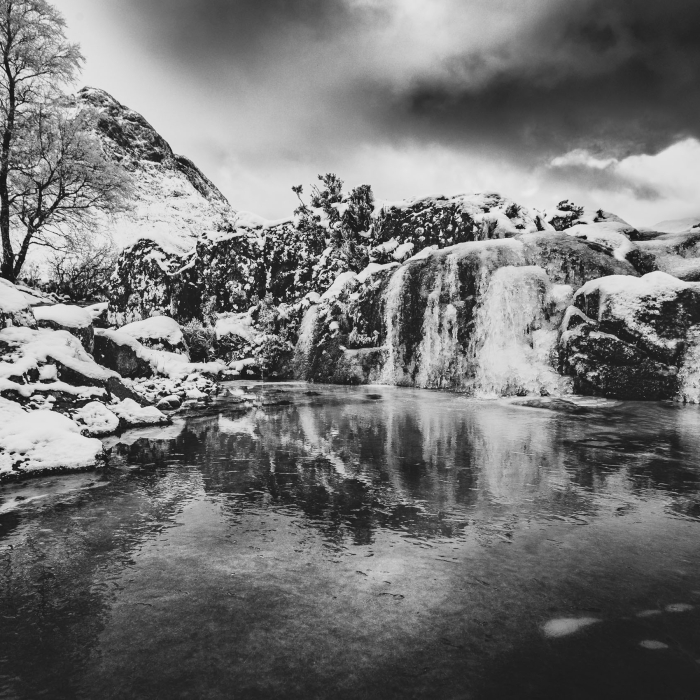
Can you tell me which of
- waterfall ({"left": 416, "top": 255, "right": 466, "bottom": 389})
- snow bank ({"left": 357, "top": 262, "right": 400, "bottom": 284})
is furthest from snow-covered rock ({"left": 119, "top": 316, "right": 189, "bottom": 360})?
waterfall ({"left": 416, "top": 255, "right": 466, "bottom": 389})

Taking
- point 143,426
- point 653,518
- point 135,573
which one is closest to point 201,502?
point 135,573

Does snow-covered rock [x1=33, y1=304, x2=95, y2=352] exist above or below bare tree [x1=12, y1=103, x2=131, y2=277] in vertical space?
below

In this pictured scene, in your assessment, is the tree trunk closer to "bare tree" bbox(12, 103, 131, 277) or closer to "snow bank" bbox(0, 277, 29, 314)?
"bare tree" bbox(12, 103, 131, 277)

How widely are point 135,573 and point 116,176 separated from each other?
1455 cm

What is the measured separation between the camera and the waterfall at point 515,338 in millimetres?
18547

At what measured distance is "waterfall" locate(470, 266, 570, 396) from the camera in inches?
730

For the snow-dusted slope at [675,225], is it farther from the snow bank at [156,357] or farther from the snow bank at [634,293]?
the snow bank at [156,357]

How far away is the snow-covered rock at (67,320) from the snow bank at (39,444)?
4.63m

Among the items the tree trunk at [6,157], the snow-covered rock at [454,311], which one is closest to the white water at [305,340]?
the snow-covered rock at [454,311]

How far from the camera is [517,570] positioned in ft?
12.1

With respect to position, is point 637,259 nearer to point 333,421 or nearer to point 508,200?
point 508,200

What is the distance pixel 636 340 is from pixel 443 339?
9324mm

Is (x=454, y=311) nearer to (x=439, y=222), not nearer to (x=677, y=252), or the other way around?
(x=439, y=222)

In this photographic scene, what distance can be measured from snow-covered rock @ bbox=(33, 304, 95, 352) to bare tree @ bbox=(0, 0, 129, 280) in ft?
9.43
